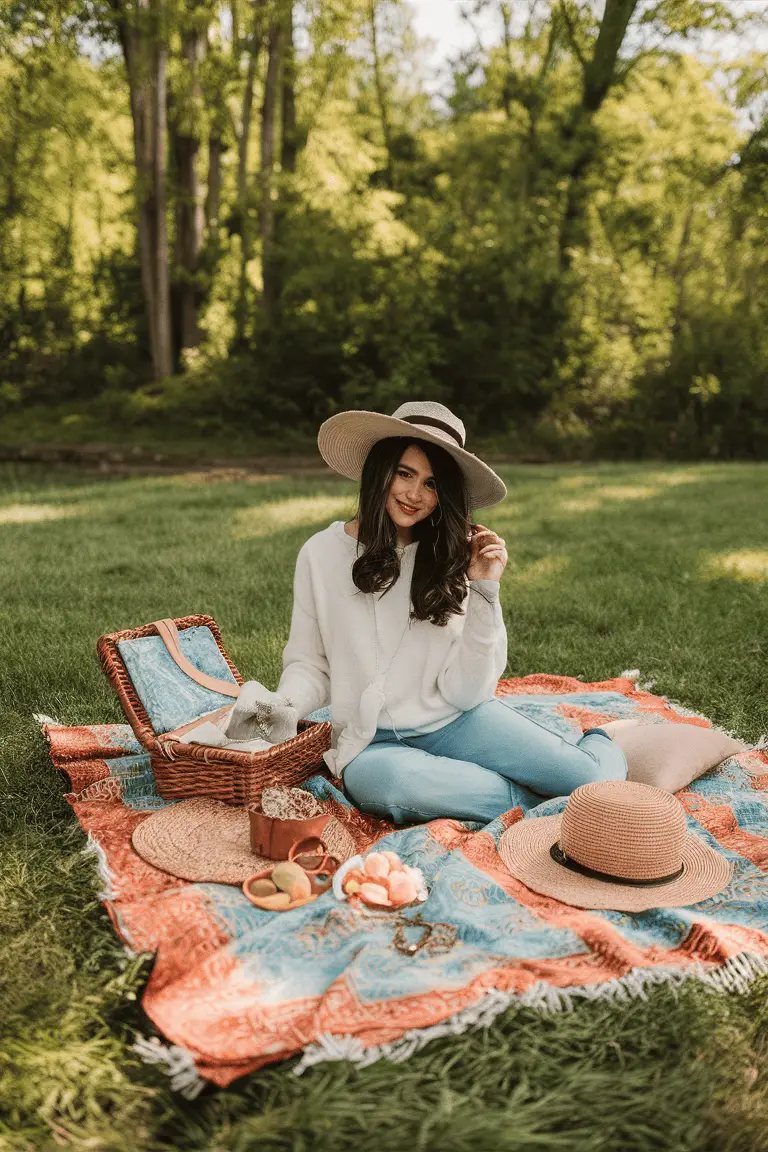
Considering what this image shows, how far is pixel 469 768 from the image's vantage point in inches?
129

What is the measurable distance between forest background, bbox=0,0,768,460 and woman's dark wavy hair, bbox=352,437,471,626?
13.0m

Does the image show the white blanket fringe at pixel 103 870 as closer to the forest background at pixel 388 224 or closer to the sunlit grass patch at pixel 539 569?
the sunlit grass patch at pixel 539 569

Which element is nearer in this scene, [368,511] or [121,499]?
[368,511]

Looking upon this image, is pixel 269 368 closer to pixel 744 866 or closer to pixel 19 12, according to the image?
pixel 19 12

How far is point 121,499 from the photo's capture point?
1055 centimetres

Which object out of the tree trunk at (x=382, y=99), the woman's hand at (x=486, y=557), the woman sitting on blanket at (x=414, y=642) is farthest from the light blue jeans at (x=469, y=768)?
the tree trunk at (x=382, y=99)

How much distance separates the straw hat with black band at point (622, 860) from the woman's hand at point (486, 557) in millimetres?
861

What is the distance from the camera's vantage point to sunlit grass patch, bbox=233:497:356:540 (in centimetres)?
867

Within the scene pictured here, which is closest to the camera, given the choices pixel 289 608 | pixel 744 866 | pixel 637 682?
pixel 744 866

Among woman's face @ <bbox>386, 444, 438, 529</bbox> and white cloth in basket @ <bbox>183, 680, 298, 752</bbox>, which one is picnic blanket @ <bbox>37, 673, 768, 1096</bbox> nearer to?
white cloth in basket @ <bbox>183, 680, 298, 752</bbox>

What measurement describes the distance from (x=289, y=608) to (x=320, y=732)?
270 centimetres

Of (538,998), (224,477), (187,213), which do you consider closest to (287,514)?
(224,477)

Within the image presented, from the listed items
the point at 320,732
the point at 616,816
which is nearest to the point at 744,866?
the point at 616,816

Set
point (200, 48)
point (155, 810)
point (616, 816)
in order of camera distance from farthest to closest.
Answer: point (200, 48), point (155, 810), point (616, 816)
